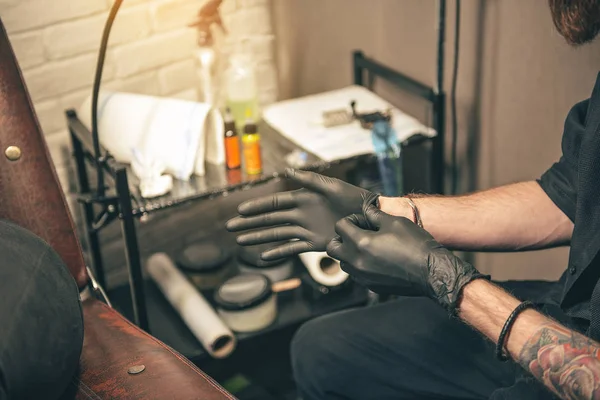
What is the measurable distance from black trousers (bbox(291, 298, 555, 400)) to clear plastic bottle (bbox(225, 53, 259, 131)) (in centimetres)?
66

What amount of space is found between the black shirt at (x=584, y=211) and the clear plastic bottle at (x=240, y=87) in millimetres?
840

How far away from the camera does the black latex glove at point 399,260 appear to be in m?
1.04

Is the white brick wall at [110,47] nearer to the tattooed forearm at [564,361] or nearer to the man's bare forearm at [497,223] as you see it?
the man's bare forearm at [497,223]

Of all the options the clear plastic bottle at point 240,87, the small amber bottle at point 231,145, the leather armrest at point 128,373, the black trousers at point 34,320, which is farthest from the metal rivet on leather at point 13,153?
the clear plastic bottle at point 240,87

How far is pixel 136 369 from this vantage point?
1048 millimetres

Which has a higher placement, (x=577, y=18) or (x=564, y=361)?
(x=577, y=18)

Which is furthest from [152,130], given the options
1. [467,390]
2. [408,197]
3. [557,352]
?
[557,352]

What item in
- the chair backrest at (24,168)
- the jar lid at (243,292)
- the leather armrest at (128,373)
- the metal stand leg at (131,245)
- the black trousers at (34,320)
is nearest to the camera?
the black trousers at (34,320)

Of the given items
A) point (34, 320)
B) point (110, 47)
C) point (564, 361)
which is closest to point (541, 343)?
point (564, 361)

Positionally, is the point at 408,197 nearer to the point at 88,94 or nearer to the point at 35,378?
the point at 35,378

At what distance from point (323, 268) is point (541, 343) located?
2.81ft

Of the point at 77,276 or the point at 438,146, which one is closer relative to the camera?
the point at 77,276

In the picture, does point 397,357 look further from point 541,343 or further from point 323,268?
point 323,268

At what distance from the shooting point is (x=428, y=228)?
131 cm
